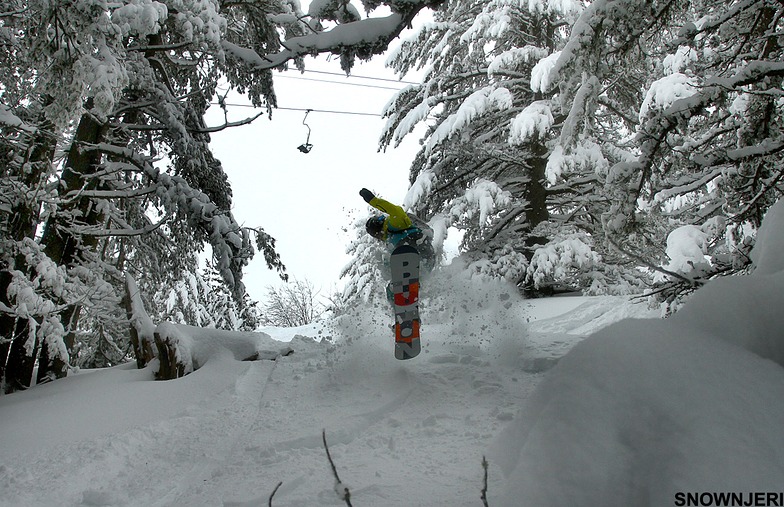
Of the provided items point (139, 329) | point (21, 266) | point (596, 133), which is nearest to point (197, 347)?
point (139, 329)

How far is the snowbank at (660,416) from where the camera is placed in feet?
3.32

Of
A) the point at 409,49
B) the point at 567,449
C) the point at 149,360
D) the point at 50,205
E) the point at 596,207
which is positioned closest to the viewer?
the point at 567,449

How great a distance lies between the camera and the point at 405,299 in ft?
18.1

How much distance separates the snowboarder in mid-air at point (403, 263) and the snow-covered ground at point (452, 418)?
1.24ft

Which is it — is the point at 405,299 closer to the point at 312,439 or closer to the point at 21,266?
the point at 312,439

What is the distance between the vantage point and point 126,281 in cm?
677

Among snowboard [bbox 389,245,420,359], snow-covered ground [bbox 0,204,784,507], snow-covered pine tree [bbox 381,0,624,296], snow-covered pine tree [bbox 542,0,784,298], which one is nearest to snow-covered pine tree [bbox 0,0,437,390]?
snow-covered ground [bbox 0,204,784,507]

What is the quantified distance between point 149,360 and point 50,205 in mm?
2103

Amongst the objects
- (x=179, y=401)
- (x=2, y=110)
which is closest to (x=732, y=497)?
(x=179, y=401)

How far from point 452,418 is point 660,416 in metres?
3.11

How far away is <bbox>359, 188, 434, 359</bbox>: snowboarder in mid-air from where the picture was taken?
216 inches

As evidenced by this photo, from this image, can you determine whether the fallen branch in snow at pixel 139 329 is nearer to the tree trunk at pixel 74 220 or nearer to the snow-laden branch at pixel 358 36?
the tree trunk at pixel 74 220

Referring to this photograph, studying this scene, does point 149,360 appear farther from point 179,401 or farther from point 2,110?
point 2,110

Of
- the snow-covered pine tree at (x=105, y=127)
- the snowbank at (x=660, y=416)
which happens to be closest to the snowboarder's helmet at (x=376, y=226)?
the snow-covered pine tree at (x=105, y=127)
